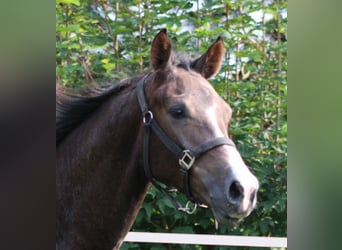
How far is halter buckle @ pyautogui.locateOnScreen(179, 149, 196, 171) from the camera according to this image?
1.54 meters

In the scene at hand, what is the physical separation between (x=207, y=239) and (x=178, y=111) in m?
1.67

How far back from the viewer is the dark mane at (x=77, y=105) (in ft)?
6.07

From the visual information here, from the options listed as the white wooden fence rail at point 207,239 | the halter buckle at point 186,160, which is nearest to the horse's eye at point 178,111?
the halter buckle at point 186,160

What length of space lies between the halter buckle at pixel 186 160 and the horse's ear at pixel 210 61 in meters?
0.38

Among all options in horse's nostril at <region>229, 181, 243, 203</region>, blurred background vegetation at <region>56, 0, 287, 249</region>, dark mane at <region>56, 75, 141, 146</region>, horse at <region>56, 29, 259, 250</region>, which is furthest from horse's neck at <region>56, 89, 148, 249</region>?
blurred background vegetation at <region>56, 0, 287, 249</region>

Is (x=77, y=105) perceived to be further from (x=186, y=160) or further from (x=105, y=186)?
(x=186, y=160)

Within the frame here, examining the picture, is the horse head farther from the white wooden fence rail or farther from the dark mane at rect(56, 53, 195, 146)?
the white wooden fence rail

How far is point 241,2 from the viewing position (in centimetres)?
337

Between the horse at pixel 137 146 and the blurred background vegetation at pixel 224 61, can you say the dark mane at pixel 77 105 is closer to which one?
the horse at pixel 137 146

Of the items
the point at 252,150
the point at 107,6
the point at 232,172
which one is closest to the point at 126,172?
the point at 232,172

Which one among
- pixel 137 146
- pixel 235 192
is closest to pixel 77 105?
pixel 137 146

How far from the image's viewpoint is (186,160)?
1.55m
